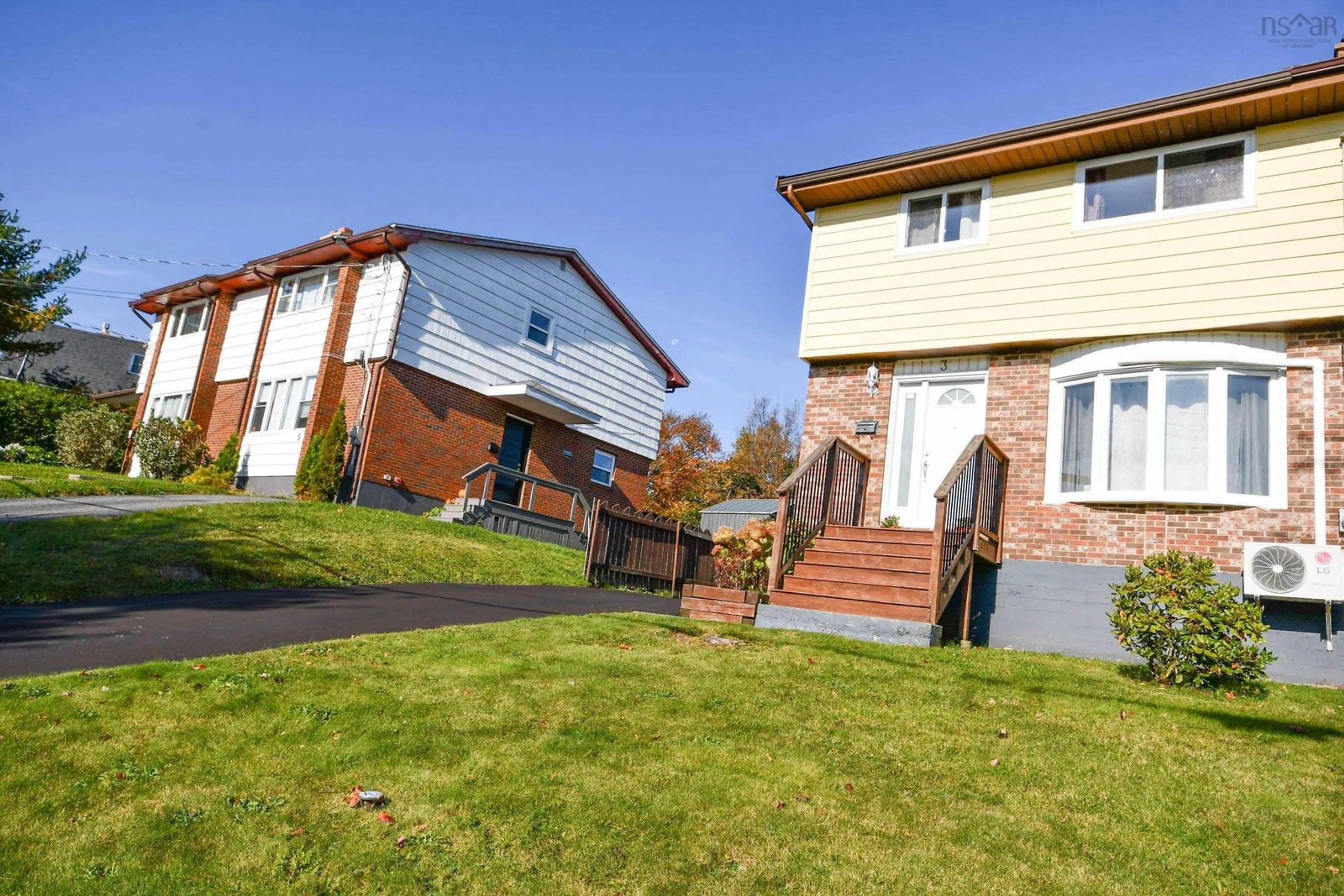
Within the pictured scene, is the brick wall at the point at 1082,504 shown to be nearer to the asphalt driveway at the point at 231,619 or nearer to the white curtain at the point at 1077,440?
the white curtain at the point at 1077,440

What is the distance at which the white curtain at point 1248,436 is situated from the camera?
30.0 feet

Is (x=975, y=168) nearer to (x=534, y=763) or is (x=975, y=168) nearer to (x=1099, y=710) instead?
(x=1099, y=710)

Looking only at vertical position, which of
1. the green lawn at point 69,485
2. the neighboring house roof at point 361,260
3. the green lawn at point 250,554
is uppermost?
the neighboring house roof at point 361,260

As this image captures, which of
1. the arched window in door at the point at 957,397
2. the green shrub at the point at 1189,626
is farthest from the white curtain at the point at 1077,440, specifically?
the green shrub at the point at 1189,626

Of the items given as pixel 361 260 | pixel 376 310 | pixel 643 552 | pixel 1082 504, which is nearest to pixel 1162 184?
pixel 1082 504

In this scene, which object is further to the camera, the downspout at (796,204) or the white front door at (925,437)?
the downspout at (796,204)

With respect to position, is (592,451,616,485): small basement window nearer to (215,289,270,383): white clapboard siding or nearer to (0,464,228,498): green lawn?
(215,289,270,383): white clapboard siding

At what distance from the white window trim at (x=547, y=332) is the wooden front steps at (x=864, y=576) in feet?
46.9

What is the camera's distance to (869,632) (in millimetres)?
9055

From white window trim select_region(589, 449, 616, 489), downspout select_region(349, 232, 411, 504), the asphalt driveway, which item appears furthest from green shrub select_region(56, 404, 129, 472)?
the asphalt driveway

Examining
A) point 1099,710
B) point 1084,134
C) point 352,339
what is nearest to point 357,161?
point 352,339

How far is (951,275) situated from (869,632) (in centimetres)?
533

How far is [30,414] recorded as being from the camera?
86.3 feet

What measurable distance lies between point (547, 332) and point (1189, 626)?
1913 centimetres
